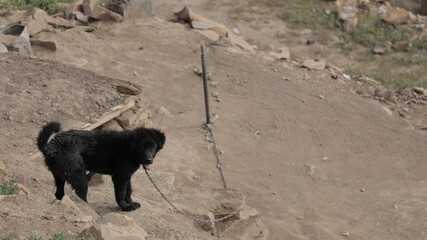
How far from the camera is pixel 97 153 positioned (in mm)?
8336

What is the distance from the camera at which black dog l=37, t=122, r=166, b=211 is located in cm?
813

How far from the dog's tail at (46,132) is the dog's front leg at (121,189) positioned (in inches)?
34.7

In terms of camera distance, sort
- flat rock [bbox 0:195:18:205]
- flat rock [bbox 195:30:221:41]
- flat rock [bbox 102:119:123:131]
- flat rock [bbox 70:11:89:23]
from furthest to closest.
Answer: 1. flat rock [bbox 195:30:221:41]
2. flat rock [bbox 70:11:89:23]
3. flat rock [bbox 102:119:123:131]
4. flat rock [bbox 0:195:18:205]

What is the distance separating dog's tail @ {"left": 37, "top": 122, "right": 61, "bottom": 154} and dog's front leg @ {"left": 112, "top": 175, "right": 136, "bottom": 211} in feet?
2.89

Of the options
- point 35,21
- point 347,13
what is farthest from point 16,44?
point 347,13

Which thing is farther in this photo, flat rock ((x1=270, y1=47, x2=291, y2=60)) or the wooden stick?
flat rock ((x1=270, y1=47, x2=291, y2=60))

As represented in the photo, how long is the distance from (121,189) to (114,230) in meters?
1.46

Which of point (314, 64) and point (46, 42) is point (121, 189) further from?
point (314, 64)

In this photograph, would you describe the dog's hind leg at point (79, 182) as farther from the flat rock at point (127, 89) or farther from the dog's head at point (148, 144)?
the flat rock at point (127, 89)

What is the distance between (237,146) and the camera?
1356 centimetres

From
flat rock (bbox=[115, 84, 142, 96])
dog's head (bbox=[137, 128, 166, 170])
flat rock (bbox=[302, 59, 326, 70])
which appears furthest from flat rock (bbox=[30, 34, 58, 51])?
dog's head (bbox=[137, 128, 166, 170])

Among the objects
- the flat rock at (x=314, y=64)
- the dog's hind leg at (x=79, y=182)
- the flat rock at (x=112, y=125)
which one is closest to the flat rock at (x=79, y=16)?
the flat rock at (x=314, y=64)

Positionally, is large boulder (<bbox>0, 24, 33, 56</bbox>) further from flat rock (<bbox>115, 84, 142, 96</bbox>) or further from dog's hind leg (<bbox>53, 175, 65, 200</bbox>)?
dog's hind leg (<bbox>53, 175, 65, 200</bbox>)

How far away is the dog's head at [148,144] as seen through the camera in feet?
26.5
